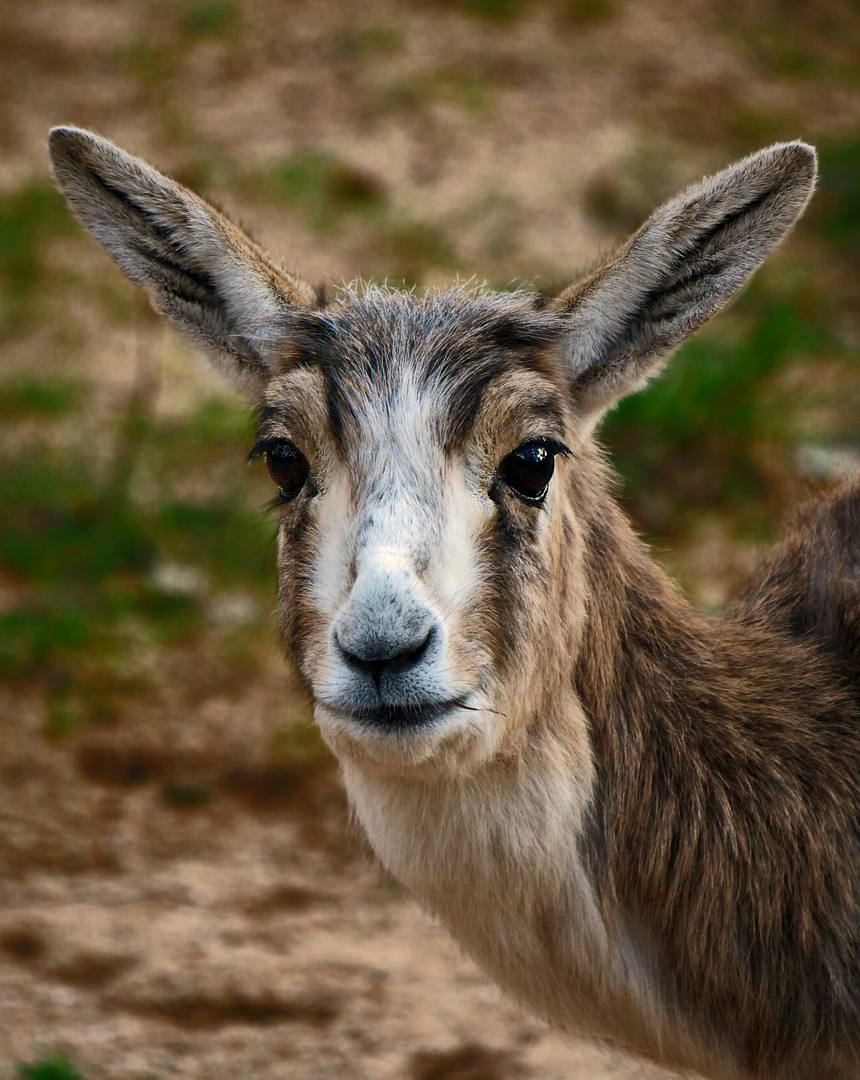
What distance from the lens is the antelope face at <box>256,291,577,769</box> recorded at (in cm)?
366

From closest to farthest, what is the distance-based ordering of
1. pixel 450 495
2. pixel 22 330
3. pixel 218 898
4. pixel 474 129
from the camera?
pixel 450 495 → pixel 218 898 → pixel 22 330 → pixel 474 129

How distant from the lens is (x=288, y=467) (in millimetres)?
4211

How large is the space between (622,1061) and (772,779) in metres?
1.63

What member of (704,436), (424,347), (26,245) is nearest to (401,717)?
(424,347)

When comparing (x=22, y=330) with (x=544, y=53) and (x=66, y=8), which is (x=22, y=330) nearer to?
(x=66, y=8)

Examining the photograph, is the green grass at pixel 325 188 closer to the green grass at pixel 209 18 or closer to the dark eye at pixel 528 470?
the green grass at pixel 209 18

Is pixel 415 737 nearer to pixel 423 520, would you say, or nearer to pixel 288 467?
pixel 423 520

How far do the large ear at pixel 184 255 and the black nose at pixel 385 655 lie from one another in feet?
4.33

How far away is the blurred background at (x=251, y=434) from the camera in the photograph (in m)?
5.96

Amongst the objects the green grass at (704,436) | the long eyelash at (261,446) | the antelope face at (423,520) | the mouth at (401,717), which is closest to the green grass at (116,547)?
the green grass at (704,436)

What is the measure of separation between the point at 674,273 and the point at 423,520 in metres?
1.23

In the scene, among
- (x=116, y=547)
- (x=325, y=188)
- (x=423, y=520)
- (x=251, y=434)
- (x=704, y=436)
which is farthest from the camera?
(x=325, y=188)

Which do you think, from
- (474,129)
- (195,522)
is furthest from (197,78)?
(195,522)

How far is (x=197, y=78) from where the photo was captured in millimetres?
12867
